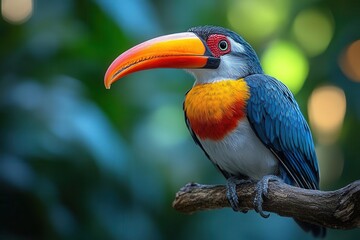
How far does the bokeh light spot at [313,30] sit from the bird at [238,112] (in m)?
1.45

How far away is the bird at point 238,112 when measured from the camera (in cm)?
209

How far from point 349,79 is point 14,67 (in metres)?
1.70

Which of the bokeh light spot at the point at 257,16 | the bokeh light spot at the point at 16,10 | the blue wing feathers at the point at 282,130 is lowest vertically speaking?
the blue wing feathers at the point at 282,130

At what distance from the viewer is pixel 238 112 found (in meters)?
2.10

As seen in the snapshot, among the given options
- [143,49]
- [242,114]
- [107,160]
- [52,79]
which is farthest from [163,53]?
[52,79]

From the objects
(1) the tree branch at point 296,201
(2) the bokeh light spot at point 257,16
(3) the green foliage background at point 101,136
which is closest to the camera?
(1) the tree branch at point 296,201

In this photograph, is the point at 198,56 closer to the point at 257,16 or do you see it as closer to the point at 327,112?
the point at 327,112

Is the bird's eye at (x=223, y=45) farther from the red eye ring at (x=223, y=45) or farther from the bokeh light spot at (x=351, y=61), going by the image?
the bokeh light spot at (x=351, y=61)

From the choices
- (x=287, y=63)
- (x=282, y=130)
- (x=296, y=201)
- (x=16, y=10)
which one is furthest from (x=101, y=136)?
(x=296, y=201)

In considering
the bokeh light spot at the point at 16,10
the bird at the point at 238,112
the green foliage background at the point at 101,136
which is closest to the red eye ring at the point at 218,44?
the bird at the point at 238,112

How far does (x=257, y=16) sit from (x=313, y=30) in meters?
0.32

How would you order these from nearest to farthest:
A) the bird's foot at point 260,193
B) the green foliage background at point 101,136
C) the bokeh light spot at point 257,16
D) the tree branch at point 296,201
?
the tree branch at point 296,201, the bird's foot at point 260,193, the green foliage background at point 101,136, the bokeh light spot at point 257,16

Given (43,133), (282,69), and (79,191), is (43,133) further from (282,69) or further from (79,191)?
(282,69)

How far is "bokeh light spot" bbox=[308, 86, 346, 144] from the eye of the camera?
3.29 m
